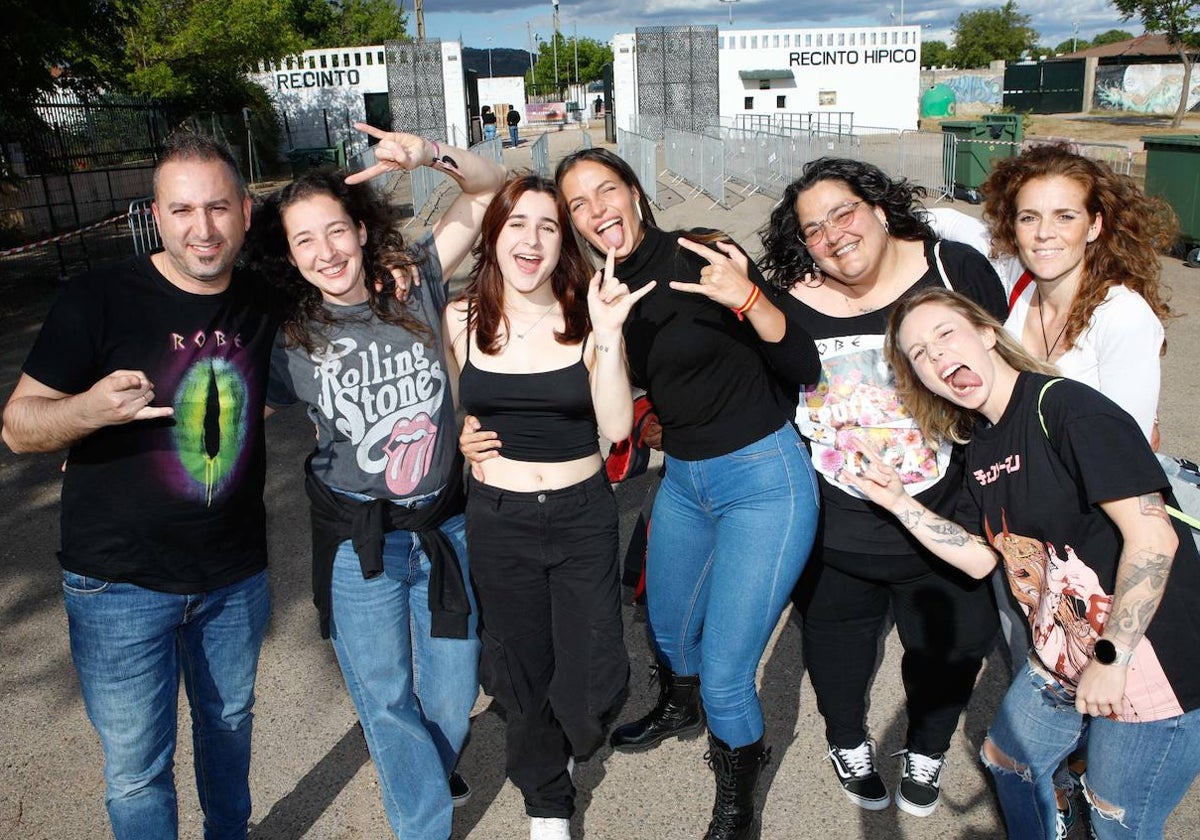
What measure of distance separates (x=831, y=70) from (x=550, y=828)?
47099 millimetres

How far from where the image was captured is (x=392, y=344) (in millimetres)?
2811

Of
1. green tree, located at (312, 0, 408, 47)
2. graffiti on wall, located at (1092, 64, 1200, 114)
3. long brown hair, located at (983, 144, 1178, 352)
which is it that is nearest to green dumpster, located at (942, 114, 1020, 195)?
long brown hair, located at (983, 144, 1178, 352)

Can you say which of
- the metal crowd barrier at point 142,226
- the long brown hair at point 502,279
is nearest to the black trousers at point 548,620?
the long brown hair at point 502,279

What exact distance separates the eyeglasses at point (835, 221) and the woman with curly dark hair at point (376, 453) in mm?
1242

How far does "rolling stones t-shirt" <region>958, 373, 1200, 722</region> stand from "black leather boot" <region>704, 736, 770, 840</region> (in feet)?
3.38

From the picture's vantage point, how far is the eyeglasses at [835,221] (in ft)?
9.47

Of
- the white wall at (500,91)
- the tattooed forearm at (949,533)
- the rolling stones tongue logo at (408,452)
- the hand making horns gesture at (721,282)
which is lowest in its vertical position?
the tattooed forearm at (949,533)

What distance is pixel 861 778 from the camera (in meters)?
3.30

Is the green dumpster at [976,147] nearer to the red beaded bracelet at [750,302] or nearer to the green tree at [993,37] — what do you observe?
the red beaded bracelet at [750,302]

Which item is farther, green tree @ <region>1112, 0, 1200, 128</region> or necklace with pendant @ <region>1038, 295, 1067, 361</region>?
green tree @ <region>1112, 0, 1200, 128</region>

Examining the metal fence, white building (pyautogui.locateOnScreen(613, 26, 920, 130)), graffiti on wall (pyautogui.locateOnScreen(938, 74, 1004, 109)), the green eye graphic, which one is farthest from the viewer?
graffiti on wall (pyautogui.locateOnScreen(938, 74, 1004, 109))

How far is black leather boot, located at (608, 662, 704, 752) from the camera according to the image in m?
3.63

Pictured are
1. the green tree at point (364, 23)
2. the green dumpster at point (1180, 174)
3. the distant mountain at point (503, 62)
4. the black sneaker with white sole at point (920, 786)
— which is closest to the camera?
the black sneaker with white sole at point (920, 786)

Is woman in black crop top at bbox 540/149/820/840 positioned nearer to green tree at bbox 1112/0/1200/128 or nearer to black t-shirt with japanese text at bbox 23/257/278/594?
black t-shirt with japanese text at bbox 23/257/278/594
